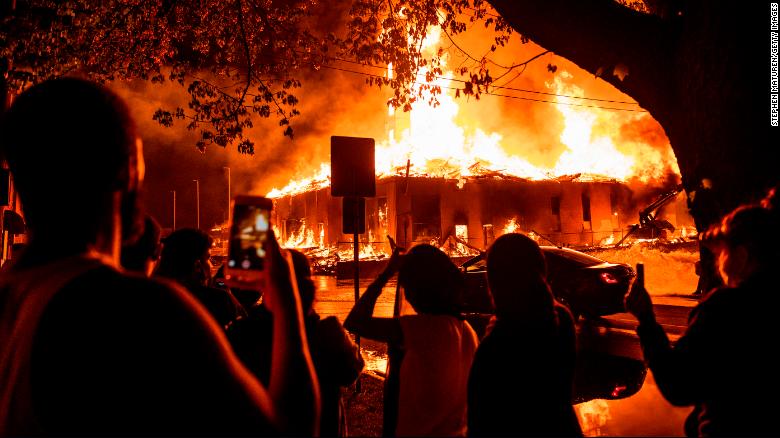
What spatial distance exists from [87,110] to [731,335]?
2461 millimetres

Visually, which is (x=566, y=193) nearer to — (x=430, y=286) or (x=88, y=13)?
(x=88, y=13)

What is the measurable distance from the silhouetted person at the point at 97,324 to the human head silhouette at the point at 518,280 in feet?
4.67

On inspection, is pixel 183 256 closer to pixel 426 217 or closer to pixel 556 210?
pixel 426 217

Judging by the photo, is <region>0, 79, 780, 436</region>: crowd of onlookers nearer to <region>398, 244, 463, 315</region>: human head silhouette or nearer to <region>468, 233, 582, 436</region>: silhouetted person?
<region>468, 233, 582, 436</region>: silhouetted person

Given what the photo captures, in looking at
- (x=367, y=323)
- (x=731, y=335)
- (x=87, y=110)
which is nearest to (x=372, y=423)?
(x=367, y=323)

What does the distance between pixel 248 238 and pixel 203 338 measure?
2.00 feet

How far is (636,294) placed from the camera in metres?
2.51

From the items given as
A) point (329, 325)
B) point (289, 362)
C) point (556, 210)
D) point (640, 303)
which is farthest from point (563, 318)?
point (556, 210)

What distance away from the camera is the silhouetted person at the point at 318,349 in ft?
8.39

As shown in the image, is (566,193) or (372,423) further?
(566,193)

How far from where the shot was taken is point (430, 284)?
2811mm

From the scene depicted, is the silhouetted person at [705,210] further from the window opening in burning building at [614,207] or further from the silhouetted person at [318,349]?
the window opening in burning building at [614,207]

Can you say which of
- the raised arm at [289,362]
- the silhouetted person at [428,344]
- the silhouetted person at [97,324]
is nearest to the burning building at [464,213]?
the silhouetted person at [428,344]

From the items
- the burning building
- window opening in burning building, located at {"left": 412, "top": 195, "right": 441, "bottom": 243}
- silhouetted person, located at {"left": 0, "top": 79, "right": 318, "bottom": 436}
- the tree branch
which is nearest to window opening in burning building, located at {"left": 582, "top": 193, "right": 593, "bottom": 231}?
the burning building
